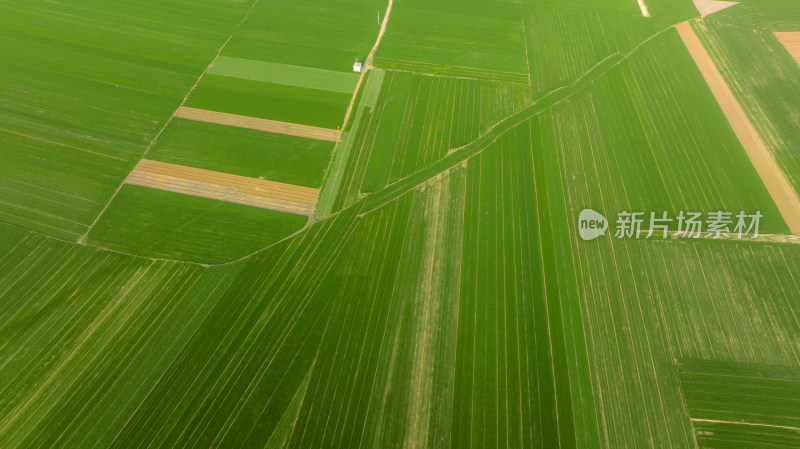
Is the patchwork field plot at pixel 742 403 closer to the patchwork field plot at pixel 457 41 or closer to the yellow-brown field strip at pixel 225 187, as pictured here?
the yellow-brown field strip at pixel 225 187

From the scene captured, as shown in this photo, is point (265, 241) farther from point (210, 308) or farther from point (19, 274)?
point (19, 274)

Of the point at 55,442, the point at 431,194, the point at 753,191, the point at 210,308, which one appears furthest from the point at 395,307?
the point at 753,191

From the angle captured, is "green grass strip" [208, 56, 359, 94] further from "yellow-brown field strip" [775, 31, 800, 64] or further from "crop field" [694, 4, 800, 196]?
"yellow-brown field strip" [775, 31, 800, 64]

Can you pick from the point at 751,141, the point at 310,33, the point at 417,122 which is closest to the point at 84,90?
the point at 310,33

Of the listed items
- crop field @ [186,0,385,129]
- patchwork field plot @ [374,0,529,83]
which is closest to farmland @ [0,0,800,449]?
crop field @ [186,0,385,129]

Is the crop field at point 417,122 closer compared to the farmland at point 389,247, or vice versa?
the farmland at point 389,247

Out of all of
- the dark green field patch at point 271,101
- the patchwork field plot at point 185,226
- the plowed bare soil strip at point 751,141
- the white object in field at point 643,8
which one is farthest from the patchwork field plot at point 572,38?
the patchwork field plot at point 185,226
